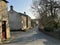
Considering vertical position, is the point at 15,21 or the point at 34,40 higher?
the point at 15,21

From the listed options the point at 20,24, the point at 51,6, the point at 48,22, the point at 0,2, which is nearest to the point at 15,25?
the point at 20,24

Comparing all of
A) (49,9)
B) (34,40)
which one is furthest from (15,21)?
(34,40)

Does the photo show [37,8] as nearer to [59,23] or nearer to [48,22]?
[48,22]

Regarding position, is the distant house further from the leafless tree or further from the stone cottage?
the leafless tree

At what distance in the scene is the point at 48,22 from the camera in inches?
1406

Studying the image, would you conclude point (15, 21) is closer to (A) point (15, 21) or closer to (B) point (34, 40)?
(A) point (15, 21)

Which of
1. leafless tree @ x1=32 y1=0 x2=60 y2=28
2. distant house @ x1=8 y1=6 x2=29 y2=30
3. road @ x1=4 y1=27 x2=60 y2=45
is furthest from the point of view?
distant house @ x1=8 y1=6 x2=29 y2=30

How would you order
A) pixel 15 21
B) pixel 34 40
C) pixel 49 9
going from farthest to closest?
pixel 15 21, pixel 49 9, pixel 34 40

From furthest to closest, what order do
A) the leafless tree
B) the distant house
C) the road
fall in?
1. the distant house
2. the leafless tree
3. the road

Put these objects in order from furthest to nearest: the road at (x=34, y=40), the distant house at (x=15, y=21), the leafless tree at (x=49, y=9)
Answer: the distant house at (x=15, y=21) < the leafless tree at (x=49, y=9) < the road at (x=34, y=40)

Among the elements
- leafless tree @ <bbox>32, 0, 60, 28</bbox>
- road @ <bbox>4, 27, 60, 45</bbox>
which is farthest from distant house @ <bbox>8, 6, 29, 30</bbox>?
road @ <bbox>4, 27, 60, 45</bbox>

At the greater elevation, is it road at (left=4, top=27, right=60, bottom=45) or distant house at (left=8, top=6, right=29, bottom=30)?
distant house at (left=8, top=6, right=29, bottom=30)

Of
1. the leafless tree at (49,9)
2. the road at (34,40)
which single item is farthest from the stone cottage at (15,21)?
the road at (34,40)

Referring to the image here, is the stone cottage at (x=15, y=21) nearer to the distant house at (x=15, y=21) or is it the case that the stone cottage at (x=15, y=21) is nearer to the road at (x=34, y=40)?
the distant house at (x=15, y=21)
